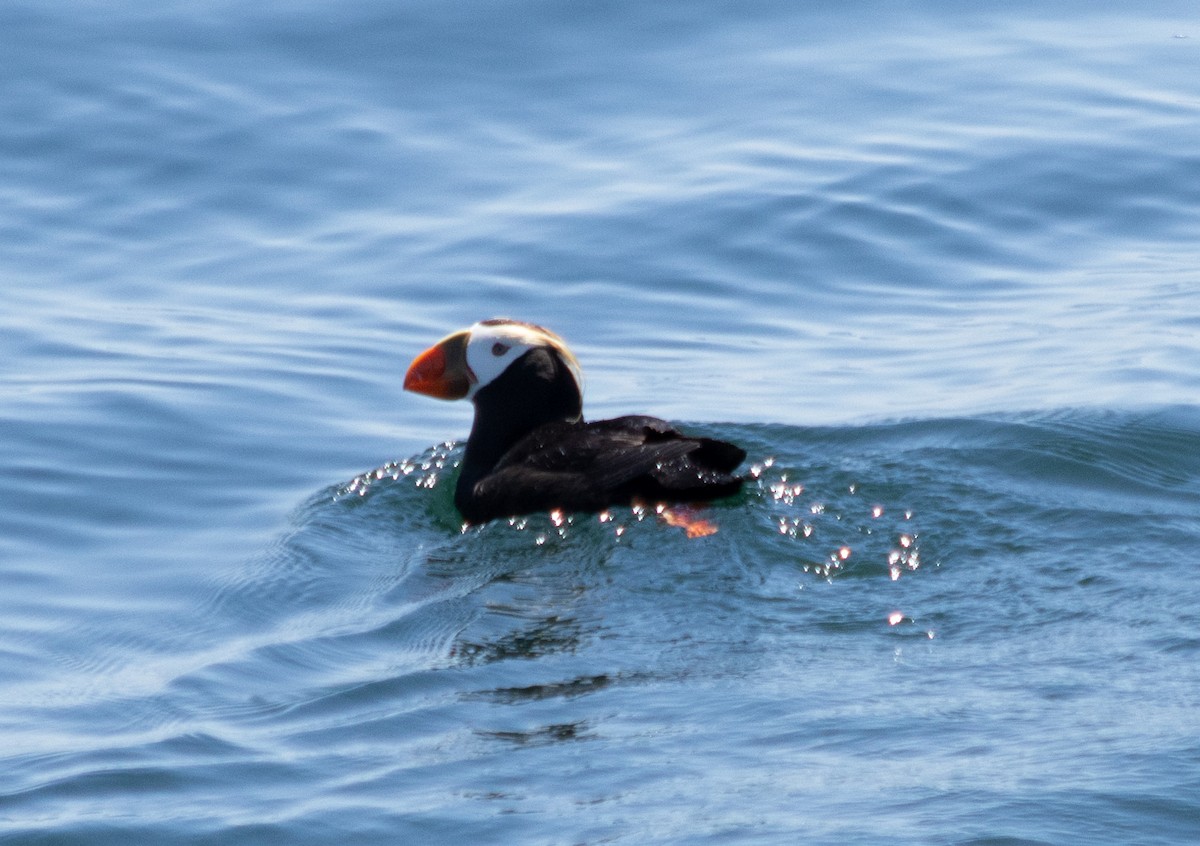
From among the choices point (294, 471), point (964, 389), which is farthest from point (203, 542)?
point (964, 389)

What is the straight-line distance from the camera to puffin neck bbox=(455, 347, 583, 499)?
7.64m

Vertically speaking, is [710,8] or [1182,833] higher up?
[710,8]

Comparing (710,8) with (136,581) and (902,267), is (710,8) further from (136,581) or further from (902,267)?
(136,581)

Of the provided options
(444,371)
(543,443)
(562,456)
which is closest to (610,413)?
(444,371)

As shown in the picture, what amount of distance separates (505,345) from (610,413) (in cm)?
164

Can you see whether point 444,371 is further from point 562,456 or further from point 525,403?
point 562,456

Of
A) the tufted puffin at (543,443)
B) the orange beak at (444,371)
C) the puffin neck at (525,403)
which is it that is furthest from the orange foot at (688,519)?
the orange beak at (444,371)

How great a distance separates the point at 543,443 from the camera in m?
7.35

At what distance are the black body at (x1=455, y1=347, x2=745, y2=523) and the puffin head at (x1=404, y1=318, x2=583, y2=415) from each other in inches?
0.4

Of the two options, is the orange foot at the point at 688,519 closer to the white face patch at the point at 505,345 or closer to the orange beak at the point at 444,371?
the white face patch at the point at 505,345

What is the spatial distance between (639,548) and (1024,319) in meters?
4.33

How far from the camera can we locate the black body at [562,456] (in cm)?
675

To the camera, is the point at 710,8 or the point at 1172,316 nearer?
the point at 1172,316

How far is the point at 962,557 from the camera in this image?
6406 mm
